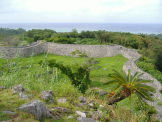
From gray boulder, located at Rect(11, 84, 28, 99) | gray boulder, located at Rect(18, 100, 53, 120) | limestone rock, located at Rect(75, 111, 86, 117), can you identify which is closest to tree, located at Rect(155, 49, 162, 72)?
gray boulder, located at Rect(11, 84, 28, 99)

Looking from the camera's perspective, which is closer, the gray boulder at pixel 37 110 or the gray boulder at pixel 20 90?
the gray boulder at pixel 37 110

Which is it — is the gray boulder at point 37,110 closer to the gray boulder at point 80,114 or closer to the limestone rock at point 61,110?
the limestone rock at point 61,110

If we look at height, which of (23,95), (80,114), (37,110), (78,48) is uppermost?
(37,110)

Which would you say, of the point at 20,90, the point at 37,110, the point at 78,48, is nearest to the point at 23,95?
the point at 20,90

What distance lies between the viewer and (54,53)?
39.2 metres

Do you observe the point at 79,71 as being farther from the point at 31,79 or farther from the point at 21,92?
the point at 21,92

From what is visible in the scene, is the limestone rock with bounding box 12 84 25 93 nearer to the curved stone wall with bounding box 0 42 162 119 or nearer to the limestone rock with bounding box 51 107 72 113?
the limestone rock with bounding box 51 107 72 113

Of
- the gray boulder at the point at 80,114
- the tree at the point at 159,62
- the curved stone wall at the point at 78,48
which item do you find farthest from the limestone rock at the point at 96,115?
the curved stone wall at the point at 78,48

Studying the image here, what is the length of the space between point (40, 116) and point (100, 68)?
70.8ft

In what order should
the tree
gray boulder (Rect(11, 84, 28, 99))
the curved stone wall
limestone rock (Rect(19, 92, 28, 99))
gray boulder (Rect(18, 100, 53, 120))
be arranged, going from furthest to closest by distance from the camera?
1. the curved stone wall
2. the tree
3. gray boulder (Rect(11, 84, 28, 99))
4. limestone rock (Rect(19, 92, 28, 99))
5. gray boulder (Rect(18, 100, 53, 120))

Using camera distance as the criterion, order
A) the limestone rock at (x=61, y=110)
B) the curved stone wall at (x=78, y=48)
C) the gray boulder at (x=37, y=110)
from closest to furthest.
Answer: the gray boulder at (x=37, y=110) → the limestone rock at (x=61, y=110) → the curved stone wall at (x=78, y=48)

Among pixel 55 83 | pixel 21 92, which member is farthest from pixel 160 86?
pixel 21 92

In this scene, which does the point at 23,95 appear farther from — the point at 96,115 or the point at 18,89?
the point at 96,115

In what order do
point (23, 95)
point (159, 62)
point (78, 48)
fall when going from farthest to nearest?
point (78, 48), point (159, 62), point (23, 95)
